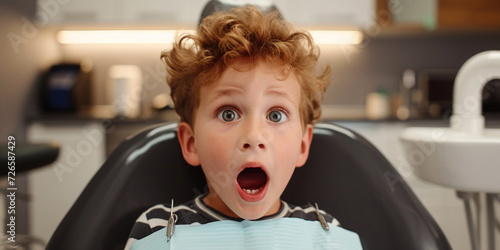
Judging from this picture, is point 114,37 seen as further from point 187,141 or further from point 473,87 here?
point 473,87

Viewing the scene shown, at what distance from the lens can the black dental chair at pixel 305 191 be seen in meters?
A: 0.74

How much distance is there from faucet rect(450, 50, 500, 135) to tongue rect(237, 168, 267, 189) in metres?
0.51

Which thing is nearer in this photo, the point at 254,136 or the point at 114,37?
the point at 254,136

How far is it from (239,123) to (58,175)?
204 cm

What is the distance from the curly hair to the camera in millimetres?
669

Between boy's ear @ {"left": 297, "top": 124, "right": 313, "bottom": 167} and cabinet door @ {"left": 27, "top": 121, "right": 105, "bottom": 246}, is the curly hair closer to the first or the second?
boy's ear @ {"left": 297, "top": 124, "right": 313, "bottom": 167}

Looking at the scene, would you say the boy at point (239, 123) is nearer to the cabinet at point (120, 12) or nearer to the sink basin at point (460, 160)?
the sink basin at point (460, 160)

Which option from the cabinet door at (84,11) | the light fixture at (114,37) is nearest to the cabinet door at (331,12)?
the light fixture at (114,37)

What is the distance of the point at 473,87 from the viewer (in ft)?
2.84

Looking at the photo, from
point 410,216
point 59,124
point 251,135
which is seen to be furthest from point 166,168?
point 59,124

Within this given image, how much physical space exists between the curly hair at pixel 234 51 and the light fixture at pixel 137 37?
2.11 meters

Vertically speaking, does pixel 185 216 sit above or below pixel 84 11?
below

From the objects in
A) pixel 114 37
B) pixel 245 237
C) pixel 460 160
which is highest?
pixel 114 37

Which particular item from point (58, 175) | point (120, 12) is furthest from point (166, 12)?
point (58, 175)
